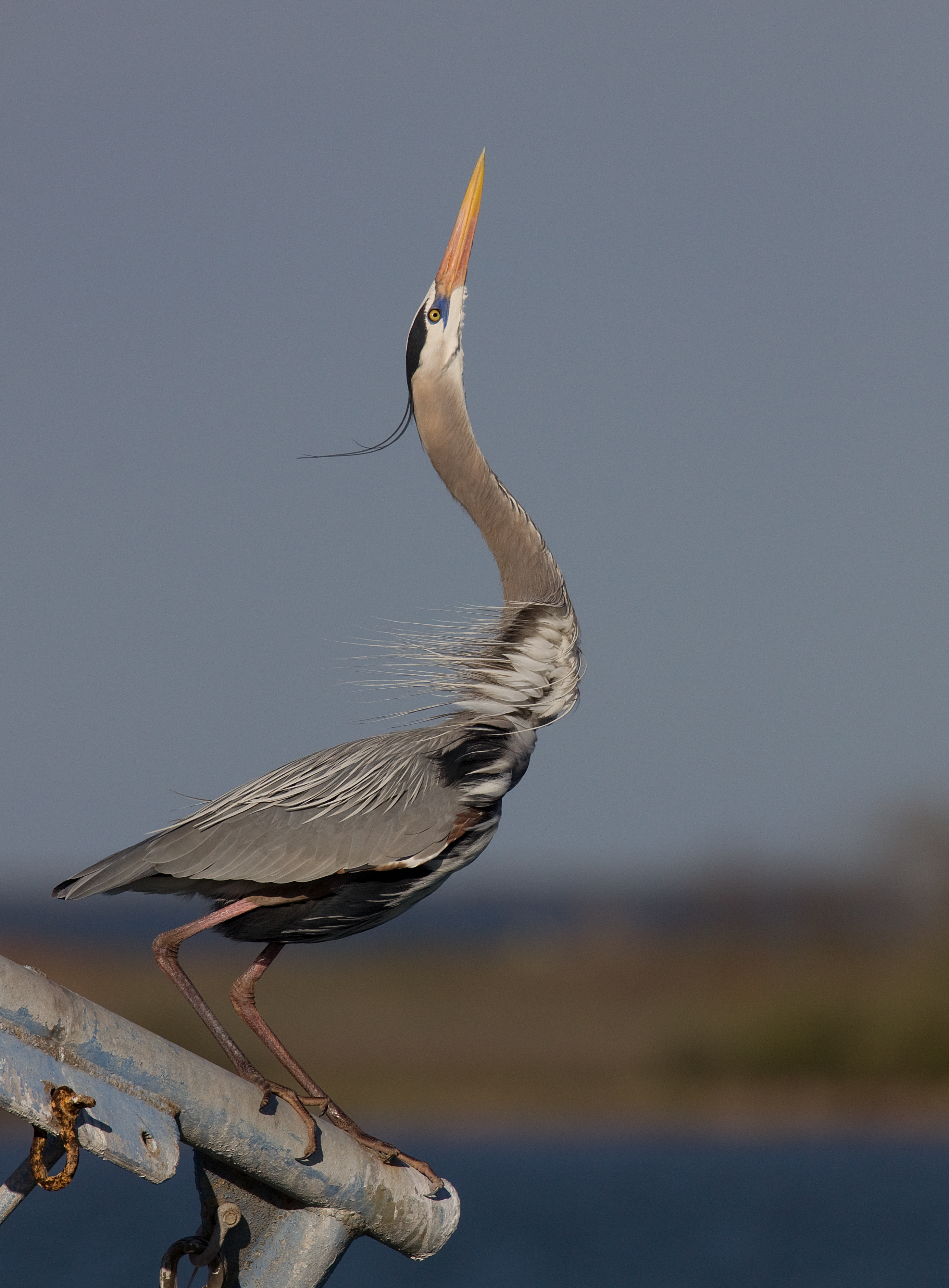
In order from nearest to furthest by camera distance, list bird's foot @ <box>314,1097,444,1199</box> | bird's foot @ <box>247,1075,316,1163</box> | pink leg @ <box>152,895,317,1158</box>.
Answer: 1. bird's foot @ <box>247,1075,316,1163</box>
2. bird's foot @ <box>314,1097,444,1199</box>
3. pink leg @ <box>152,895,317,1158</box>

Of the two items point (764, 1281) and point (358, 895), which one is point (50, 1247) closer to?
point (764, 1281)

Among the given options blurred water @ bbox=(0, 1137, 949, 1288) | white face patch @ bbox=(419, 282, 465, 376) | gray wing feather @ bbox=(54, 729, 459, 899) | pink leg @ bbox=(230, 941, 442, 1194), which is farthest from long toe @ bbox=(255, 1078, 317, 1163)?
blurred water @ bbox=(0, 1137, 949, 1288)

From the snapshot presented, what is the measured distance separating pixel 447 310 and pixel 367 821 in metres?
2.03

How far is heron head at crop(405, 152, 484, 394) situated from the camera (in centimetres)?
525

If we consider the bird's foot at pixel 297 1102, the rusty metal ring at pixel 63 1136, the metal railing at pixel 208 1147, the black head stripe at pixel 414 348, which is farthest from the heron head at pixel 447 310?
the rusty metal ring at pixel 63 1136

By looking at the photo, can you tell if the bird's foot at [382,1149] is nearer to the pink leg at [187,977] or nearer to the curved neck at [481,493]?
the pink leg at [187,977]

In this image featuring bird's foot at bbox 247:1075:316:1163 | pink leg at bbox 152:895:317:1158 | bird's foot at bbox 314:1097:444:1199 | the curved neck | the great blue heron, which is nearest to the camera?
bird's foot at bbox 247:1075:316:1163

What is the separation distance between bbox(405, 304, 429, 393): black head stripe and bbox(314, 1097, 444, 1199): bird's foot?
2374 millimetres

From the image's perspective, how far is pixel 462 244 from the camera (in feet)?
17.9

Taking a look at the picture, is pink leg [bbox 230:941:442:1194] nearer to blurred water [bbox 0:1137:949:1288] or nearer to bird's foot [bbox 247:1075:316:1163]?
bird's foot [bbox 247:1075:316:1163]

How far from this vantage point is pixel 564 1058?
26.8 metres

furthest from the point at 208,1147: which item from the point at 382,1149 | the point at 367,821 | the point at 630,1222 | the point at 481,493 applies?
the point at 630,1222

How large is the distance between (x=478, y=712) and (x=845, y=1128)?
66.9ft

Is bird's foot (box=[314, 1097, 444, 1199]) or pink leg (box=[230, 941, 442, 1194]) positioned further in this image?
pink leg (box=[230, 941, 442, 1194])
